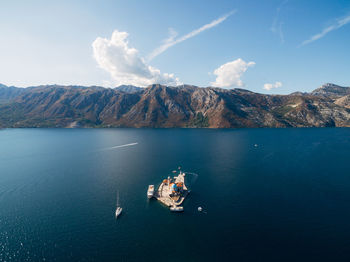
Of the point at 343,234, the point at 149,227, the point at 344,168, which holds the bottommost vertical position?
the point at 149,227

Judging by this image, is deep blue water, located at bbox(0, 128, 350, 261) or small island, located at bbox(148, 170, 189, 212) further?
small island, located at bbox(148, 170, 189, 212)

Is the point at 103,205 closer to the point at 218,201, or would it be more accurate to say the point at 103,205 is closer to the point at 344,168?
the point at 218,201

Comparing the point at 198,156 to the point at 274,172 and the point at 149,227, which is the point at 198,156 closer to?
the point at 274,172

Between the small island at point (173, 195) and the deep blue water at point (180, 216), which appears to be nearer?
the deep blue water at point (180, 216)

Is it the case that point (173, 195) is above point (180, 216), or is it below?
above

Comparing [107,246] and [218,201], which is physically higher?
[218,201]

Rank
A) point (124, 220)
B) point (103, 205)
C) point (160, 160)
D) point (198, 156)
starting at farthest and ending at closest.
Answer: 1. point (198, 156)
2. point (160, 160)
3. point (103, 205)
4. point (124, 220)

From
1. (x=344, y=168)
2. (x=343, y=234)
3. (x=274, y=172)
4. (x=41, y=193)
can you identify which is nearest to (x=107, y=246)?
(x=41, y=193)

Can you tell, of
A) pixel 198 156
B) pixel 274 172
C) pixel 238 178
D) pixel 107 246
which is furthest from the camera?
pixel 198 156

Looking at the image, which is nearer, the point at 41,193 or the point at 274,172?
the point at 41,193

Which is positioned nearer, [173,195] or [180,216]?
[180,216]
